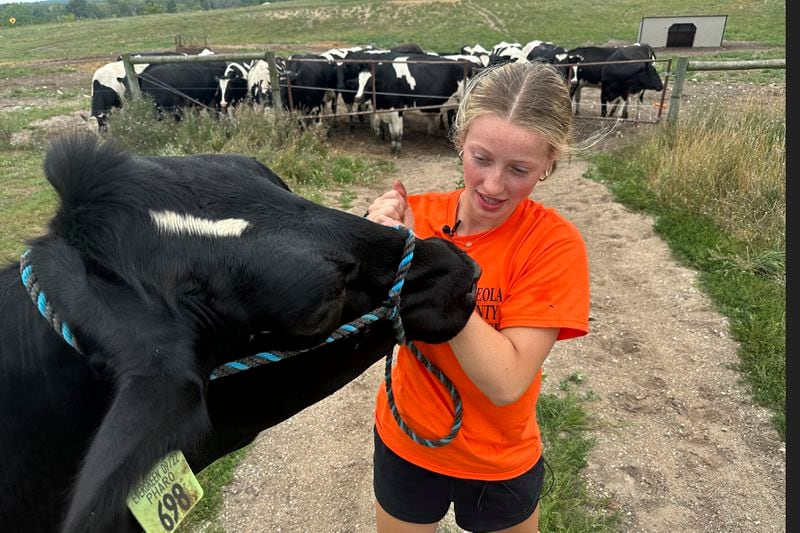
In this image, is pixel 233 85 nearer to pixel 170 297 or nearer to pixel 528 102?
pixel 528 102

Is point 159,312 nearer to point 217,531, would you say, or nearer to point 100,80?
point 217,531

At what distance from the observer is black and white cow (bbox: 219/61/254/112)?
13.8 metres

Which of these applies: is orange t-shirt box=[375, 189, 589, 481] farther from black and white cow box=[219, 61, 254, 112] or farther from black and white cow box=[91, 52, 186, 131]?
black and white cow box=[91, 52, 186, 131]

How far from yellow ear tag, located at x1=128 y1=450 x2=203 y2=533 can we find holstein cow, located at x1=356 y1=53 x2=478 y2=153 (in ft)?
35.7

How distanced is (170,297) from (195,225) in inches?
7.8

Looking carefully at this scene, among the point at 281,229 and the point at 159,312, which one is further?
the point at 281,229

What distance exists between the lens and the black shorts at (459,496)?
1.89m

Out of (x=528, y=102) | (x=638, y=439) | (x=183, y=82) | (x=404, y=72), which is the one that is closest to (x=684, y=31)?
(x=404, y=72)

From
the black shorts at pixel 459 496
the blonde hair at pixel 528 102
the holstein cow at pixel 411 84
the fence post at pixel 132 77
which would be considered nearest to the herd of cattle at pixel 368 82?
the holstein cow at pixel 411 84

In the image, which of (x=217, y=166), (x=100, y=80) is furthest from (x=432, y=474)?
(x=100, y=80)

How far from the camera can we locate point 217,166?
1.49m

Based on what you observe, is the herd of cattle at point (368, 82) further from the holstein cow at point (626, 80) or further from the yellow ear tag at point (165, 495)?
the yellow ear tag at point (165, 495)

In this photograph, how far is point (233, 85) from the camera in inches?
546

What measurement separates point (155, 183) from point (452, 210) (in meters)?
1.05
